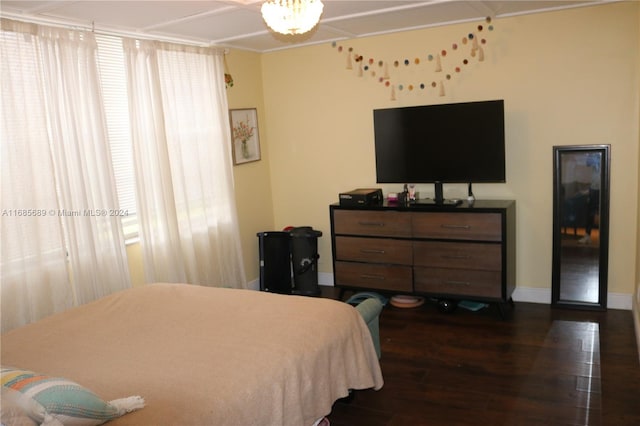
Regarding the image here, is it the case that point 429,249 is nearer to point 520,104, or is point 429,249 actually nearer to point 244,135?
point 520,104

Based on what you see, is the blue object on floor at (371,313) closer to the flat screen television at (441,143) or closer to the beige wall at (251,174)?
the flat screen television at (441,143)

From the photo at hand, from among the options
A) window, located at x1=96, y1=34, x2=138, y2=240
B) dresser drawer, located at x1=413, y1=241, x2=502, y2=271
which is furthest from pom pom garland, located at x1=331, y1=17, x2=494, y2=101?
window, located at x1=96, y1=34, x2=138, y2=240

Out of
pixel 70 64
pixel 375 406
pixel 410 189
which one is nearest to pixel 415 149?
pixel 410 189

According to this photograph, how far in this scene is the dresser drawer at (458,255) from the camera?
13.4 ft

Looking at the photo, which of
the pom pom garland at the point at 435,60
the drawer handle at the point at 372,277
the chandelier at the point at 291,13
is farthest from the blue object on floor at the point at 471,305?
the chandelier at the point at 291,13

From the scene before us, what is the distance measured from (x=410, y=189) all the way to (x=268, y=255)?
4.60 feet

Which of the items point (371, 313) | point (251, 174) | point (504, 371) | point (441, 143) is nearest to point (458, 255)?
point (441, 143)

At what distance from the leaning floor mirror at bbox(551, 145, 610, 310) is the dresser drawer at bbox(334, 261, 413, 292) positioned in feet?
3.83

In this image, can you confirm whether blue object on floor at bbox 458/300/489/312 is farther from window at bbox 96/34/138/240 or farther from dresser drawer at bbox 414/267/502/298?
window at bbox 96/34/138/240

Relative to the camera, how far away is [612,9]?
3938mm

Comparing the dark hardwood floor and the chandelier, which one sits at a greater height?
A: the chandelier

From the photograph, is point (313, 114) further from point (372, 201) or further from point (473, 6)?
point (473, 6)

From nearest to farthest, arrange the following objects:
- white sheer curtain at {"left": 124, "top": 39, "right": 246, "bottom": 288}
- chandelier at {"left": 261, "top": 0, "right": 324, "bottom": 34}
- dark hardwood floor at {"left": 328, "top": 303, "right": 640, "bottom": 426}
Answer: chandelier at {"left": 261, "top": 0, "right": 324, "bottom": 34}
dark hardwood floor at {"left": 328, "top": 303, "right": 640, "bottom": 426}
white sheer curtain at {"left": 124, "top": 39, "right": 246, "bottom": 288}

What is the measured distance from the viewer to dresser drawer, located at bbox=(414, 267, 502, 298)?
412 cm
